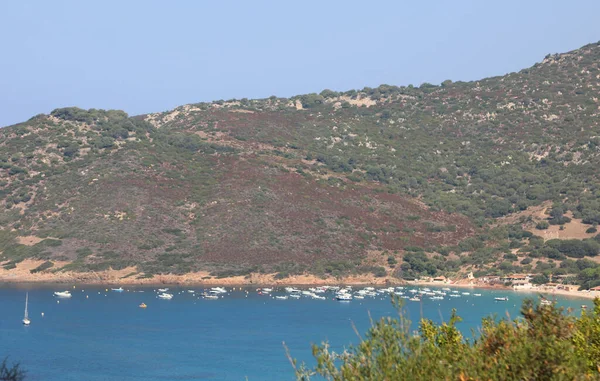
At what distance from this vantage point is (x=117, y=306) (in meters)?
110

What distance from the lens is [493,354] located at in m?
22.0

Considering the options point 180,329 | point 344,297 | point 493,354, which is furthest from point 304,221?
point 493,354

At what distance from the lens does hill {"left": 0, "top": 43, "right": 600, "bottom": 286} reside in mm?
136250

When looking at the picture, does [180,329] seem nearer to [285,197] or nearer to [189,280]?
[189,280]

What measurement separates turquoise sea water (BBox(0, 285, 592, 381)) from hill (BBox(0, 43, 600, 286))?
1345 centimetres

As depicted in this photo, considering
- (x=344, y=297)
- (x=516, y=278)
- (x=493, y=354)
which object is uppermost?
(x=493, y=354)

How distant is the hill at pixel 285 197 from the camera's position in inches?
5364

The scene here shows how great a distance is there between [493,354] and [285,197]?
133951 millimetres

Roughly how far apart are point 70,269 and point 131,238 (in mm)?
12971

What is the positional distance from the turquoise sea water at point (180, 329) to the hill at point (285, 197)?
13.4 meters

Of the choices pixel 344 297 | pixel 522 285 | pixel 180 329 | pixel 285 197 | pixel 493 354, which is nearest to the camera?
pixel 493 354

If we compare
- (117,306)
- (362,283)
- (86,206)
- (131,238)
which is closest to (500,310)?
(362,283)

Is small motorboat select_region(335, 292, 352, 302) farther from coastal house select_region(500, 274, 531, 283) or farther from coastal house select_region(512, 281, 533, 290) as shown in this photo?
coastal house select_region(500, 274, 531, 283)

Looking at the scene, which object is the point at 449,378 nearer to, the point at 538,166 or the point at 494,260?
the point at 494,260
